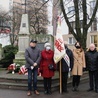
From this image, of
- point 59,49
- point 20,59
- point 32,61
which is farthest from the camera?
point 20,59

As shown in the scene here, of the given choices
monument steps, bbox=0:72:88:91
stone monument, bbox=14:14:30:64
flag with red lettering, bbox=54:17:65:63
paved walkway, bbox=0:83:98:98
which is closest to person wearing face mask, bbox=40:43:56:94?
flag with red lettering, bbox=54:17:65:63

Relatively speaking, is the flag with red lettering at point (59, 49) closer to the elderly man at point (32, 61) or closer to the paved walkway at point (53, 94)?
the elderly man at point (32, 61)

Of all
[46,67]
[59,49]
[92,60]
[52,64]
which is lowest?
[46,67]

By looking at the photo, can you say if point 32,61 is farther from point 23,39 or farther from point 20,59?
point 23,39

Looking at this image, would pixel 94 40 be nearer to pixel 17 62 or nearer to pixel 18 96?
pixel 17 62

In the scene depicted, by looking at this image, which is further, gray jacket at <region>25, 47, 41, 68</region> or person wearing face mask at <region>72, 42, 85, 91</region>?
person wearing face mask at <region>72, 42, 85, 91</region>

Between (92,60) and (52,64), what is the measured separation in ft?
5.32

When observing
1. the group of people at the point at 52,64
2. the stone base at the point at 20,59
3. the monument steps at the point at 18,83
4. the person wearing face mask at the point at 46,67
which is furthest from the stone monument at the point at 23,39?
the person wearing face mask at the point at 46,67

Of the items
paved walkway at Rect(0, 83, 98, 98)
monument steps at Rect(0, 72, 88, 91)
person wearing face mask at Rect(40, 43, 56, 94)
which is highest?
person wearing face mask at Rect(40, 43, 56, 94)

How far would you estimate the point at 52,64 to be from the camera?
9.80 m

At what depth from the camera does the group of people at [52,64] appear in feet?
31.7

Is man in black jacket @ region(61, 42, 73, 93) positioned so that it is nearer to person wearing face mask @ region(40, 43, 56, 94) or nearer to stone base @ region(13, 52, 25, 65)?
person wearing face mask @ region(40, 43, 56, 94)

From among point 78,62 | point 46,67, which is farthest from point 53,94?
point 78,62

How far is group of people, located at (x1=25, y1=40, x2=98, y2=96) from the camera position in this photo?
966 cm
